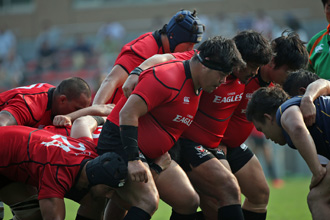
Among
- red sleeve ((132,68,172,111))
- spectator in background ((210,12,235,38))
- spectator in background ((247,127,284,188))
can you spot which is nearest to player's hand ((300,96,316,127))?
red sleeve ((132,68,172,111))

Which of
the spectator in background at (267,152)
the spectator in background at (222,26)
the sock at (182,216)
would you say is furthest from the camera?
the spectator in background at (222,26)

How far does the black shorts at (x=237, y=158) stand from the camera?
534cm

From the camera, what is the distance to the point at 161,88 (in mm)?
4203

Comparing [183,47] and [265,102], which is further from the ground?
[183,47]

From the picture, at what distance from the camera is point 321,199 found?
4109 mm

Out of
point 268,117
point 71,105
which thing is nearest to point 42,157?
point 71,105

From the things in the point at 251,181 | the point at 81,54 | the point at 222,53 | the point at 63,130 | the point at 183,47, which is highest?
the point at 222,53

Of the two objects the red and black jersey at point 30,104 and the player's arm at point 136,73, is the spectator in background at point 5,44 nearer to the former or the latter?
the red and black jersey at point 30,104

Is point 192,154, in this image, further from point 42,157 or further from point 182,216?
point 42,157

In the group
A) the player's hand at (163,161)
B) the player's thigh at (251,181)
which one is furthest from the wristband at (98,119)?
the player's thigh at (251,181)

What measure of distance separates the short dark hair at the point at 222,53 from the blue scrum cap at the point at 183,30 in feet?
3.29

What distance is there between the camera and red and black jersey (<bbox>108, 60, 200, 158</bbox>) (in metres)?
4.21

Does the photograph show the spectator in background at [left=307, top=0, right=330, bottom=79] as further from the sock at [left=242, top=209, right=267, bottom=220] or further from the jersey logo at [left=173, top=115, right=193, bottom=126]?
the jersey logo at [left=173, top=115, right=193, bottom=126]

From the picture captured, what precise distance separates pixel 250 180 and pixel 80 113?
186 cm
